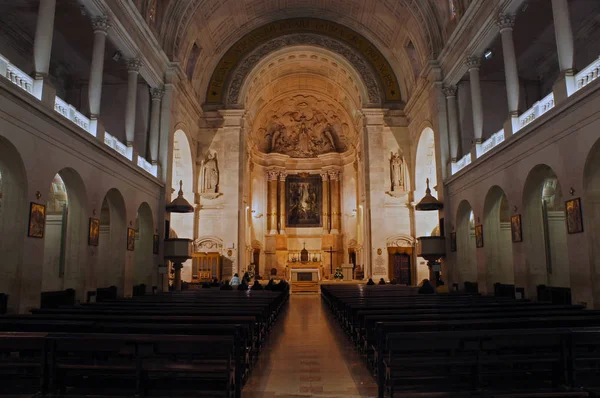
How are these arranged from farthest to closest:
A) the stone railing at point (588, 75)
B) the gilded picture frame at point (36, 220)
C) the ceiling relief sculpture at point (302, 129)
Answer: the ceiling relief sculpture at point (302, 129) → the gilded picture frame at point (36, 220) → the stone railing at point (588, 75)

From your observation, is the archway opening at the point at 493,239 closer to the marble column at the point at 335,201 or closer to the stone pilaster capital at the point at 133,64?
the stone pilaster capital at the point at 133,64

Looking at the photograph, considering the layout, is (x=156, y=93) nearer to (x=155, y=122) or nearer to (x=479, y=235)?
(x=155, y=122)

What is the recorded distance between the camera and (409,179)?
87.1ft

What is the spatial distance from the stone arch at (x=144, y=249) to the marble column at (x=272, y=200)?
1736 centimetres

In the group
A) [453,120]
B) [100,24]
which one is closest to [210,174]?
[100,24]

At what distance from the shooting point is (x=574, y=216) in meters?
10.8

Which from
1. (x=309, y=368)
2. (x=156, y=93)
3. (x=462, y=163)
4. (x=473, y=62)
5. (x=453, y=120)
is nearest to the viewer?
(x=309, y=368)

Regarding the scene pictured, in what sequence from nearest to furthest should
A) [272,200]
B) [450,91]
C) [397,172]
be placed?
[450,91]
[397,172]
[272,200]

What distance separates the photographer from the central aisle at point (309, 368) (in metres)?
5.74

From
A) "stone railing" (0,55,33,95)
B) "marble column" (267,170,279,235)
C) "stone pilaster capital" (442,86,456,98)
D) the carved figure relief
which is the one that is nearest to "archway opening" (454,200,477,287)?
"stone pilaster capital" (442,86,456,98)

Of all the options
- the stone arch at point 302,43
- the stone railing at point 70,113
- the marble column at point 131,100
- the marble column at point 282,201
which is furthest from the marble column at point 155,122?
the marble column at point 282,201

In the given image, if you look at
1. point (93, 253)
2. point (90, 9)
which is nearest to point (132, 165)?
point (93, 253)

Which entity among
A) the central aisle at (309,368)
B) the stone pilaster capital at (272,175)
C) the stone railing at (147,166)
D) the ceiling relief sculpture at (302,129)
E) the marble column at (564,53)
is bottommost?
the central aisle at (309,368)

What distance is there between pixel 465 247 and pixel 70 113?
1479 centimetres
